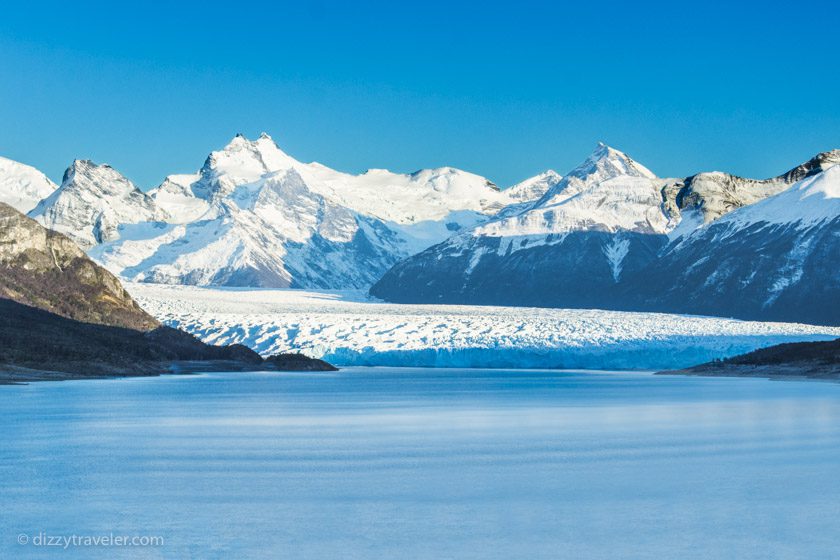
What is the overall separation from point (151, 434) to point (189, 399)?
1774 centimetres

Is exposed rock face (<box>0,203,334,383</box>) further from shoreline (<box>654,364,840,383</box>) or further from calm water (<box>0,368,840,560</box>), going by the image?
calm water (<box>0,368,840,560</box>)

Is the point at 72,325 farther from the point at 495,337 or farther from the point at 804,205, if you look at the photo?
the point at 804,205

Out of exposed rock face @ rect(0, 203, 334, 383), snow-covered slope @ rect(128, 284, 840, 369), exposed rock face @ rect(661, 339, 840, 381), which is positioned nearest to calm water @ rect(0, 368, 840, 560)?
exposed rock face @ rect(0, 203, 334, 383)

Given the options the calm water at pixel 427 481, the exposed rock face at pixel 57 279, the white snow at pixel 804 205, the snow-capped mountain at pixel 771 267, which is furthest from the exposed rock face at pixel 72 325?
the white snow at pixel 804 205

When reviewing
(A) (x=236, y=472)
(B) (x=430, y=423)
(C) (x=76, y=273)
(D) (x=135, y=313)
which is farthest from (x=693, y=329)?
(A) (x=236, y=472)

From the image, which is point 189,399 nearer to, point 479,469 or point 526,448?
point 526,448

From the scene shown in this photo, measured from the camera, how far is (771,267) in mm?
174500

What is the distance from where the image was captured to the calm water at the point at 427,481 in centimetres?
1662

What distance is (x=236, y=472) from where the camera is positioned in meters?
23.8

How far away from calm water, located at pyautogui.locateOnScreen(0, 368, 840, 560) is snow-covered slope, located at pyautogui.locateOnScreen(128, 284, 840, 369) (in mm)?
48033

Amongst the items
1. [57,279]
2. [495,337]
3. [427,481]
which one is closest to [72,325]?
[57,279]

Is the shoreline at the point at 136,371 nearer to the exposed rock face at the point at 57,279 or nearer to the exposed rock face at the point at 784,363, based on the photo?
the exposed rock face at the point at 57,279

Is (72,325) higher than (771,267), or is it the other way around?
(771,267)

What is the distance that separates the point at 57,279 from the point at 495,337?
118 feet
